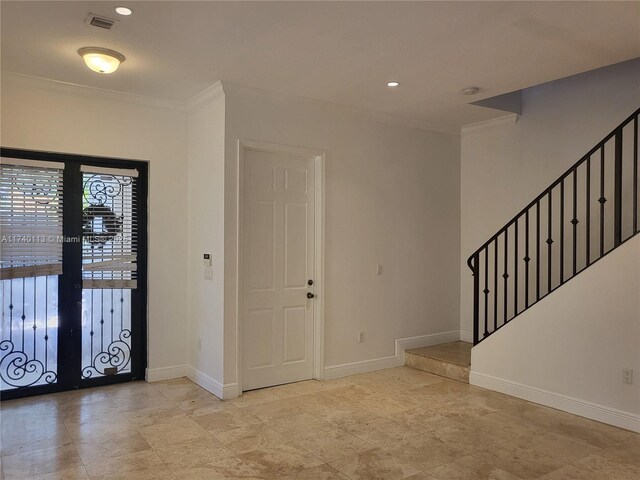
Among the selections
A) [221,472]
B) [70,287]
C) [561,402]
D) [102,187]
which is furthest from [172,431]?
[561,402]

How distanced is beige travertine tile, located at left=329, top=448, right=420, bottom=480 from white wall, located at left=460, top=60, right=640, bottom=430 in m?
1.89

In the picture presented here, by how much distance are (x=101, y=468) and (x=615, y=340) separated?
12.9 ft

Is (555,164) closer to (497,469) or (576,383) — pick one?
(576,383)

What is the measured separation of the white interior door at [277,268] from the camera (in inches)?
186

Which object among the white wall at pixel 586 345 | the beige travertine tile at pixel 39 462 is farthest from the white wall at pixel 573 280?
the beige travertine tile at pixel 39 462

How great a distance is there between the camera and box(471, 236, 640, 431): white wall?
Answer: 3822mm

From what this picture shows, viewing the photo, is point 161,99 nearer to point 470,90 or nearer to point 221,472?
point 470,90

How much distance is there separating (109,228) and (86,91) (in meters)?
1.34

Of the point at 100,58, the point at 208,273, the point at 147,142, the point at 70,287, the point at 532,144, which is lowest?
the point at 70,287

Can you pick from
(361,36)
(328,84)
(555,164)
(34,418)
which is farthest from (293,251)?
(555,164)

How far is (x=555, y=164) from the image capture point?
5.40 metres

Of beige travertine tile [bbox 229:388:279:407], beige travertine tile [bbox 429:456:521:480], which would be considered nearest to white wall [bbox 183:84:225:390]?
beige travertine tile [bbox 229:388:279:407]

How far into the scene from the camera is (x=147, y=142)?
198 inches

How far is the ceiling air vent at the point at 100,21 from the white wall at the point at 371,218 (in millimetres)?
1361
